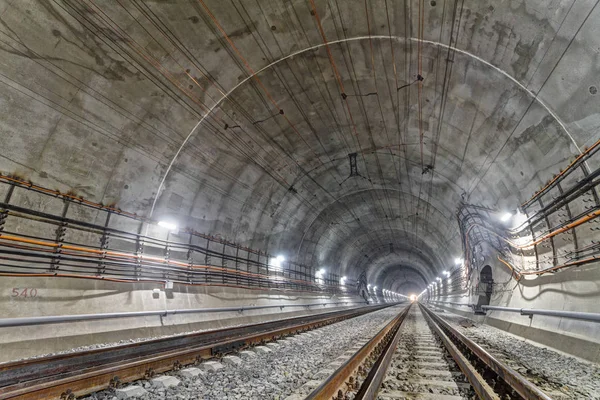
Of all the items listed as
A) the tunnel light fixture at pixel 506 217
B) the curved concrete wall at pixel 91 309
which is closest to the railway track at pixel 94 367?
the curved concrete wall at pixel 91 309

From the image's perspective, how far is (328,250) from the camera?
22.8 metres

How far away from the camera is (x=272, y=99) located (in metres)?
9.28

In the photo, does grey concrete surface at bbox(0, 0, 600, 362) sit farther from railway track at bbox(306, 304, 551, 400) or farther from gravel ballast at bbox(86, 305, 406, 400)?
gravel ballast at bbox(86, 305, 406, 400)

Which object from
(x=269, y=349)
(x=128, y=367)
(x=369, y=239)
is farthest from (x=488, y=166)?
(x=369, y=239)

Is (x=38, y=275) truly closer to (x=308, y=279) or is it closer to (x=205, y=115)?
(x=205, y=115)

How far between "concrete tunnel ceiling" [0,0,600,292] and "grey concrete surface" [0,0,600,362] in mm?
33

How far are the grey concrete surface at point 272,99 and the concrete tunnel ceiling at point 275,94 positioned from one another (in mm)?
33

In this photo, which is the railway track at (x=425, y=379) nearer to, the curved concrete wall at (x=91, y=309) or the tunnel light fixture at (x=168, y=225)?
the curved concrete wall at (x=91, y=309)

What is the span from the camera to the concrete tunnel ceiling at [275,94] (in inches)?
228

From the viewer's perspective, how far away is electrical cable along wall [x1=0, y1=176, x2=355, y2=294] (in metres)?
6.23

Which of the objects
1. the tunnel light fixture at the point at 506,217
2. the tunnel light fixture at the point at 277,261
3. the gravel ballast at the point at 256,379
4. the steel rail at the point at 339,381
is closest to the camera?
the steel rail at the point at 339,381

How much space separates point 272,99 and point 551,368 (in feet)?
28.5

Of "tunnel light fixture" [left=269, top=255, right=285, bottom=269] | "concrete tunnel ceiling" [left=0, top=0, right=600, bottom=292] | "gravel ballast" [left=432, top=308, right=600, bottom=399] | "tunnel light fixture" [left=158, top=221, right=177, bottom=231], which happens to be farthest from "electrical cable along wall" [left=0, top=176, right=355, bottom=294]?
"gravel ballast" [left=432, top=308, right=600, bottom=399]

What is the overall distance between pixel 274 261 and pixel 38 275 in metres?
10.7
